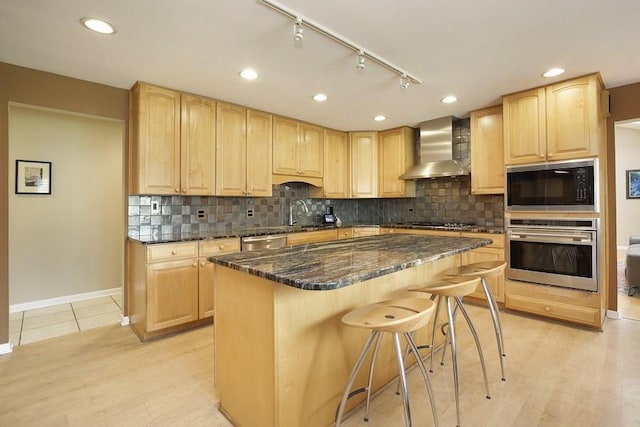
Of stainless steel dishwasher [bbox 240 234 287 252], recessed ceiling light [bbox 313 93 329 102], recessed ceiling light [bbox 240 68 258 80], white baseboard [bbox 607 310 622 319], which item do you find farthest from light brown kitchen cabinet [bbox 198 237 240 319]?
white baseboard [bbox 607 310 622 319]

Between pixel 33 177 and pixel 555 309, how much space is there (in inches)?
228

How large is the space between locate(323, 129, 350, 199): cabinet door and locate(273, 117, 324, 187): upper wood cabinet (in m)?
0.11

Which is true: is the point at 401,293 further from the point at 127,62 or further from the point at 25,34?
the point at 25,34

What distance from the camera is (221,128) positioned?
134 inches

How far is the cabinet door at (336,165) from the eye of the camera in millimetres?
4617

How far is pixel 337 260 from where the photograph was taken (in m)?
1.62

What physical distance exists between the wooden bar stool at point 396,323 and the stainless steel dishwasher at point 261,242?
1.84 metres

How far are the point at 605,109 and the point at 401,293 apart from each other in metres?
2.84

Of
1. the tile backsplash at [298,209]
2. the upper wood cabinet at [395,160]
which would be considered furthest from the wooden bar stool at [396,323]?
the upper wood cabinet at [395,160]

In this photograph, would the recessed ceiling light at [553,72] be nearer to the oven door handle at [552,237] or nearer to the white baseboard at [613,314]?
the oven door handle at [552,237]

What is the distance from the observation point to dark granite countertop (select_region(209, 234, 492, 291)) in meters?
1.23

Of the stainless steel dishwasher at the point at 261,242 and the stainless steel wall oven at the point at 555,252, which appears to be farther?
the stainless steel dishwasher at the point at 261,242

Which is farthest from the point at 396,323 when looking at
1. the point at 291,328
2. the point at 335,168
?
the point at 335,168

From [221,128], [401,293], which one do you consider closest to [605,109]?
[401,293]
